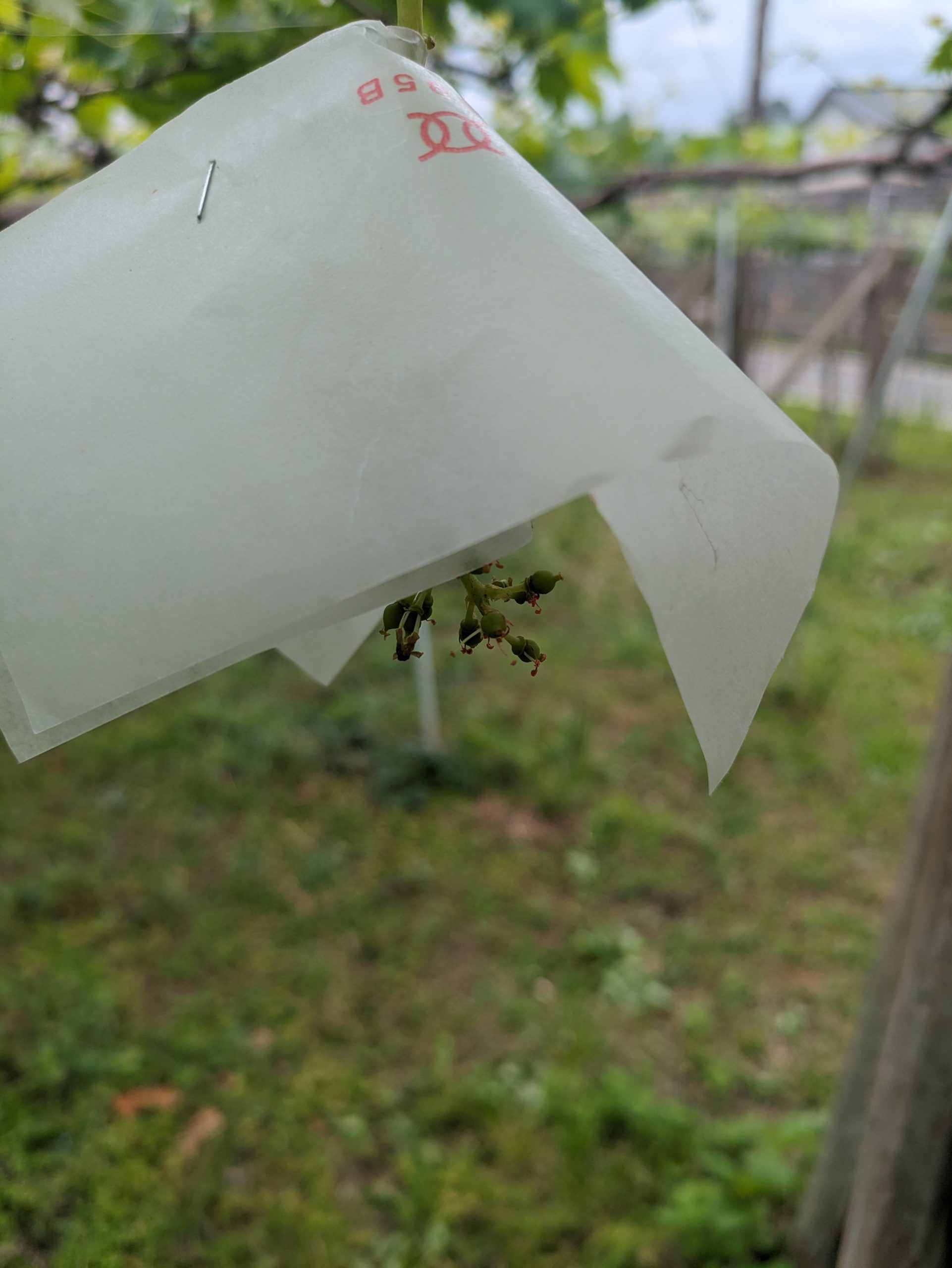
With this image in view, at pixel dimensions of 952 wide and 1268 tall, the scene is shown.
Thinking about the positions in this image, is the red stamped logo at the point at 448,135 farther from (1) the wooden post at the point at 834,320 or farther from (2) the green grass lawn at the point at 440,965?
(1) the wooden post at the point at 834,320

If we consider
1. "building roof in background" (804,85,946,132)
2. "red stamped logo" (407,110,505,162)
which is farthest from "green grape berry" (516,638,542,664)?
"building roof in background" (804,85,946,132)

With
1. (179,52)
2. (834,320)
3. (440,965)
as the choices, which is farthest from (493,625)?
(834,320)

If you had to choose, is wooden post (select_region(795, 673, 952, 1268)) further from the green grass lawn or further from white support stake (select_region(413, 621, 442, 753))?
white support stake (select_region(413, 621, 442, 753))

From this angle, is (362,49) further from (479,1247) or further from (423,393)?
(479,1247)

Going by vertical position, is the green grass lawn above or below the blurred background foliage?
below

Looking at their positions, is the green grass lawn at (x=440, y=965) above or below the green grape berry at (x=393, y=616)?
below

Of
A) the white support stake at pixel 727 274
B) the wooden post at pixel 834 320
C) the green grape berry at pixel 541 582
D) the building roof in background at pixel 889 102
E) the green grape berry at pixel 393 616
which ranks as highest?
the green grape berry at pixel 393 616

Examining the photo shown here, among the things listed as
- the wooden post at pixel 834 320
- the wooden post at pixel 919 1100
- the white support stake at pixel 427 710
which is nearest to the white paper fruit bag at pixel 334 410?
the wooden post at pixel 919 1100

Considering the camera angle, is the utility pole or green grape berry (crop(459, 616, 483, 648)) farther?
the utility pole
